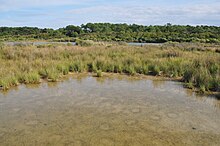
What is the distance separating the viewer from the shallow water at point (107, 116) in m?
4.11

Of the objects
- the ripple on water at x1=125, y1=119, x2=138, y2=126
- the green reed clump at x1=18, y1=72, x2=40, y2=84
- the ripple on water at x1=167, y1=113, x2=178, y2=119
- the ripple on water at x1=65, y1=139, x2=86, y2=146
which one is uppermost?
the green reed clump at x1=18, y1=72, x2=40, y2=84

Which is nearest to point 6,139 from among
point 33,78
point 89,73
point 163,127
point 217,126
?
point 163,127

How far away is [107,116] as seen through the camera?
5.16m

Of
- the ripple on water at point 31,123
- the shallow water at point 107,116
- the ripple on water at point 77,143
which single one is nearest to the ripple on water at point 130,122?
the shallow water at point 107,116

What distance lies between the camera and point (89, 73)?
10.4m

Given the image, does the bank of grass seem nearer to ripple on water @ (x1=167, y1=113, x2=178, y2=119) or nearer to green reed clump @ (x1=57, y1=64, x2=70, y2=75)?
green reed clump @ (x1=57, y1=64, x2=70, y2=75)

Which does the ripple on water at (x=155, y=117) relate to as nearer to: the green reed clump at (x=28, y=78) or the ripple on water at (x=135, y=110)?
the ripple on water at (x=135, y=110)

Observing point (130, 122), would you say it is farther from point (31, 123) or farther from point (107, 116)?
point (31, 123)

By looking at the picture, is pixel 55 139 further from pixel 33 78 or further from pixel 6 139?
→ pixel 33 78

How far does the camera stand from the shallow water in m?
4.11

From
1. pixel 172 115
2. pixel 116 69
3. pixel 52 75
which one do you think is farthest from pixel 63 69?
pixel 172 115

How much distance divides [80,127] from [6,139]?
1291mm

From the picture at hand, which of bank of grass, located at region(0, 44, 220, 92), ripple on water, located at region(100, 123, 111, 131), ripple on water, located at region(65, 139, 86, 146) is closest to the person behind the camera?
ripple on water, located at region(65, 139, 86, 146)

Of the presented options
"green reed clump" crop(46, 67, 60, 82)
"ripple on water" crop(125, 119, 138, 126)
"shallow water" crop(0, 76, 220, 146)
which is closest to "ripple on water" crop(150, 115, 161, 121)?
"shallow water" crop(0, 76, 220, 146)
